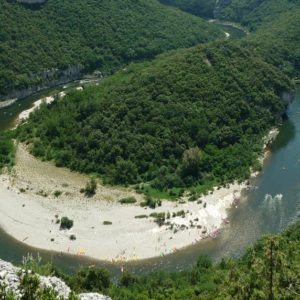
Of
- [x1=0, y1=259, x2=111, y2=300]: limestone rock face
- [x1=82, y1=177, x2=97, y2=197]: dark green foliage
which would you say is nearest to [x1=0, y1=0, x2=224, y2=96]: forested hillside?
[x1=82, y1=177, x2=97, y2=197]: dark green foliage

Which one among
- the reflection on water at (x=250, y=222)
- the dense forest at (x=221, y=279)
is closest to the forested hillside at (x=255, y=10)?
the reflection on water at (x=250, y=222)

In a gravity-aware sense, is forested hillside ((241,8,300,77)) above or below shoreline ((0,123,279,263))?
above

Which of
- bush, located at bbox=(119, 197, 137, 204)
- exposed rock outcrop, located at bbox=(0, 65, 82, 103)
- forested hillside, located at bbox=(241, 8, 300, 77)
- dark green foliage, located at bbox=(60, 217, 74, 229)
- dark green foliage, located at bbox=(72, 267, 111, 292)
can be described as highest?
forested hillside, located at bbox=(241, 8, 300, 77)

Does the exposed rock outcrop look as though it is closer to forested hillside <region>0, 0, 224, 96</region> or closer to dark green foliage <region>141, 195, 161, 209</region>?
forested hillside <region>0, 0, 224, 96</region>

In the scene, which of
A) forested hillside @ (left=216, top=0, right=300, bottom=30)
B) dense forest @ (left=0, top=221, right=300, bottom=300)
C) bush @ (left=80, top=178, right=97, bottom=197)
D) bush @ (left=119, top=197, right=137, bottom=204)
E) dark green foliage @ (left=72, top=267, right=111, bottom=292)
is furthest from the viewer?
forested hillside @ (left=216, top=0, right=300, bottom=30)

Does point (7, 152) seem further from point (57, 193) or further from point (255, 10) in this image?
point (255, 10)

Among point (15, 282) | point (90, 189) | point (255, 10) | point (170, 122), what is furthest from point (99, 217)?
point (255, 10)

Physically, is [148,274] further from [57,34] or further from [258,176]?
[57,34]
